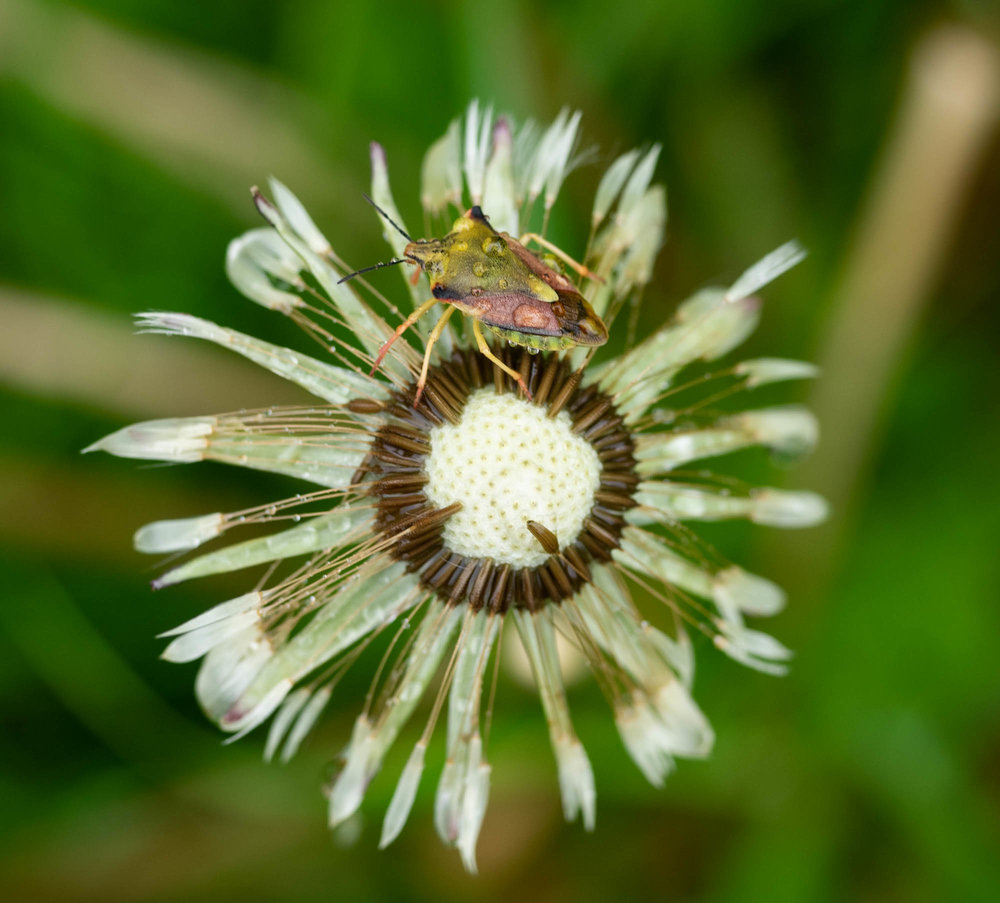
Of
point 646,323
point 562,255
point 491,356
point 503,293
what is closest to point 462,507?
point 491,356

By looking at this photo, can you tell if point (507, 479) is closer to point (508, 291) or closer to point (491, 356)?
point (491, 356)

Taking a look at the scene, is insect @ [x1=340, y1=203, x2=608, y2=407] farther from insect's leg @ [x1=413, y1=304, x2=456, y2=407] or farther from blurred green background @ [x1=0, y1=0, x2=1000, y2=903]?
blurred green background @ [x1=0, y1=0, x2=1000, y2=903]

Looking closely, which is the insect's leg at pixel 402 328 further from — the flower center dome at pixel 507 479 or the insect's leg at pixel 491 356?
the flower center dome at pixel 507 479

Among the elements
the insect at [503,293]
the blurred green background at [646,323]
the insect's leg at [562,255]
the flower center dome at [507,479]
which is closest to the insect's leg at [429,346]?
the insect at [503,293]

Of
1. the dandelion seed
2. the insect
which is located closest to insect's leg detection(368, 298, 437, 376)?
the insect

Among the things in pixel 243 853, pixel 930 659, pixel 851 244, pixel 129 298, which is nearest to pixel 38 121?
pixel 129 298

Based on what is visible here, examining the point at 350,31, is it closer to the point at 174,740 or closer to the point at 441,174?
the point at 441,174
